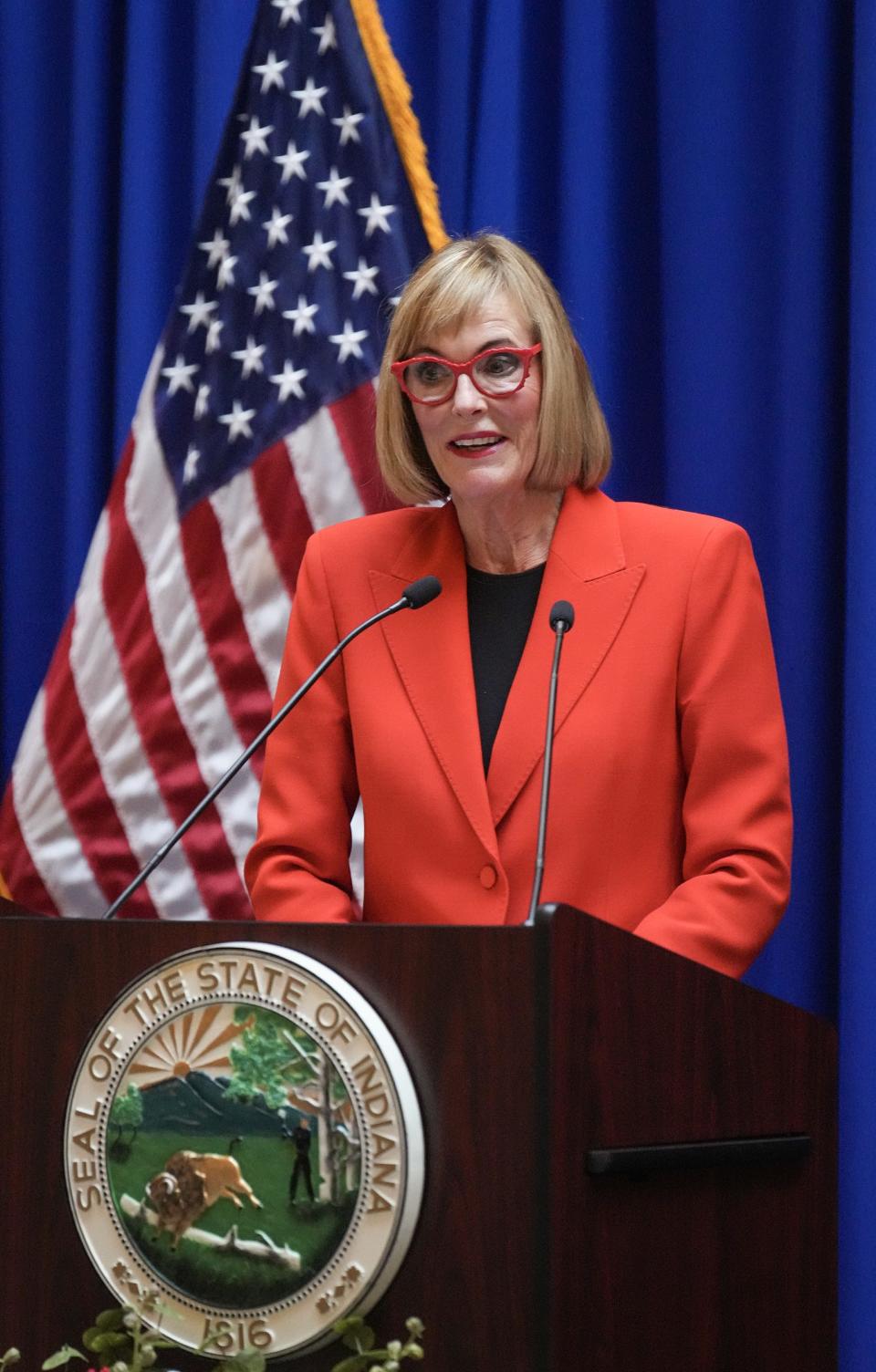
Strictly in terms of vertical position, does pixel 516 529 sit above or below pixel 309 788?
above

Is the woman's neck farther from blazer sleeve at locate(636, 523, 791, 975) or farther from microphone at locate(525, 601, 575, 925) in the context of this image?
microphone at locate(525, 601, 575, 925)

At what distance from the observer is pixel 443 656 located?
6.33 ft

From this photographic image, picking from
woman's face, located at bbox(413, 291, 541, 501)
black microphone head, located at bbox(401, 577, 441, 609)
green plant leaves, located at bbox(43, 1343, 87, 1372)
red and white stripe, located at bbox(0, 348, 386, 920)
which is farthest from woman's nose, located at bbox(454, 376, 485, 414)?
green plant leaves, located at bbox(43, 1343, 87, 1372)

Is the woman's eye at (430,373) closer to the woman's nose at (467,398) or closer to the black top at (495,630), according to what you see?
the woman's nose at (467,398)

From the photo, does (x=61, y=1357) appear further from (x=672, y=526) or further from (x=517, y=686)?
(x=672, y=526)

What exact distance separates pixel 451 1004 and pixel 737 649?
28.9 inches

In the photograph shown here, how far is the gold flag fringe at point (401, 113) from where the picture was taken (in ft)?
8.63

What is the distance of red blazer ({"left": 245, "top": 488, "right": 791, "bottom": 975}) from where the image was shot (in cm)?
181

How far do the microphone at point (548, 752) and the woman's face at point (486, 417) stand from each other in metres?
0.33

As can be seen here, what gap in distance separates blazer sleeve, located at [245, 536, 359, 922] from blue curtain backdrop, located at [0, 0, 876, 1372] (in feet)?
2.30

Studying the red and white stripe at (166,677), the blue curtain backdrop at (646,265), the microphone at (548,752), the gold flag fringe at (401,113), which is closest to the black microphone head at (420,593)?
the microphone at (548,752)

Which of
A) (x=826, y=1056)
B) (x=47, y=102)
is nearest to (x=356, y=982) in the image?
(x=826, y=1056)

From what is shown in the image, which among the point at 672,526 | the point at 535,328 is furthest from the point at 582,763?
the point at 535,328

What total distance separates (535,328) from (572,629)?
364 mm
